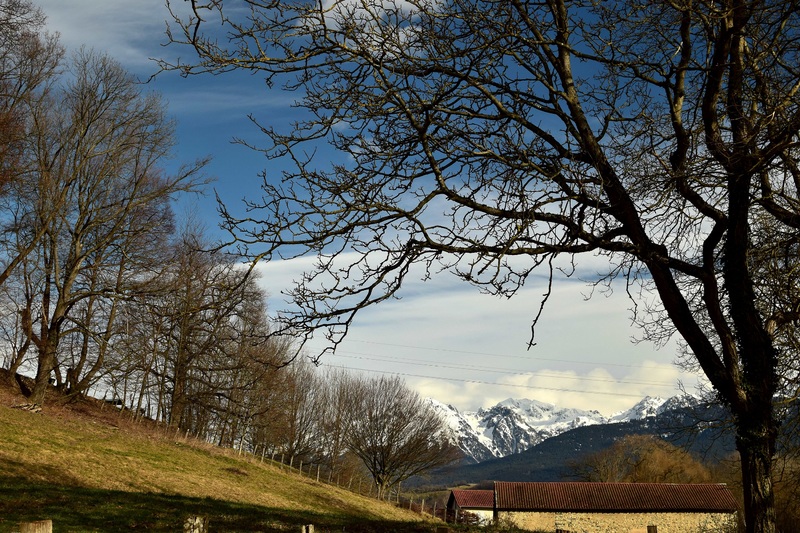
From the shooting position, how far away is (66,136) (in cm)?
2769

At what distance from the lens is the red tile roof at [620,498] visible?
159 feet

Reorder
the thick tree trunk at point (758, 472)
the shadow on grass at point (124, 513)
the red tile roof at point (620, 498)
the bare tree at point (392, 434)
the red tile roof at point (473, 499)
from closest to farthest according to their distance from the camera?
the thick tree trunk at point (758, 472)
the shadow on grass at point (124, 513)
the red tile roof at point (620, 498)
the bare tree at point (392, 434)
the red tile roof at point (473, 499)

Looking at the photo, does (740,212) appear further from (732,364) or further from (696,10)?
(696,10)

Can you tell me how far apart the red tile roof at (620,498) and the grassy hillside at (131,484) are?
77.1ft

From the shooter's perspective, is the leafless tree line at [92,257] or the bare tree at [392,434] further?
the bare tree at [392,434]

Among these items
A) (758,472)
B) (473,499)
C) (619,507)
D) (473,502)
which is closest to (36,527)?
(758,472)

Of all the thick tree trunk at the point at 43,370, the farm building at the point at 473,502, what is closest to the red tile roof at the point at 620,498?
the farm building at the point at 473,502

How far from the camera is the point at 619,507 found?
48875 millimetres

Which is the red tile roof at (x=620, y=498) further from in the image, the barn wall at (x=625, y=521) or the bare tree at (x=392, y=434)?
the bare tree at (x=392, y=434)

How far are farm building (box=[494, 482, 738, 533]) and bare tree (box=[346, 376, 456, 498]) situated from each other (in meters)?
7.08

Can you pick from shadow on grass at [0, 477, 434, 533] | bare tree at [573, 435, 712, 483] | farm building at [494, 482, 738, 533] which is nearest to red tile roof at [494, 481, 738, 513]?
farm building at [494, 482, 738, 533]

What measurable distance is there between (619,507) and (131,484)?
130ft

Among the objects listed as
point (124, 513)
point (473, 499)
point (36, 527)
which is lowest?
point (473, 499)

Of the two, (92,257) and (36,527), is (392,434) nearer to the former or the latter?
(92,257)
